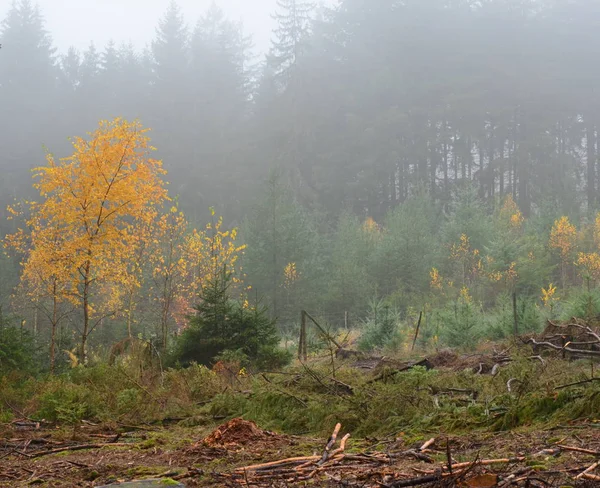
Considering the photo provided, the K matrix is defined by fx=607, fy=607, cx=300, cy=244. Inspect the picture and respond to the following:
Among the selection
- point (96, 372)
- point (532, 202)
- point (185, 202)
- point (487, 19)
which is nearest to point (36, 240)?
point (96, 372)

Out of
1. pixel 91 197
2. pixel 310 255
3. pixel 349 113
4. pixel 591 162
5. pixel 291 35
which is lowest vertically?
pixel 310 255

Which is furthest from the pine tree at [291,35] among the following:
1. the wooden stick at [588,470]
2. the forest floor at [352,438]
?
the wooden stick at [588,470]

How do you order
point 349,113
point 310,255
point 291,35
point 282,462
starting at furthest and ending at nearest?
point 291,35
point 349,113
point 310,255
point 282,462

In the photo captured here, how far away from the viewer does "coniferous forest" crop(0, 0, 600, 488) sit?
17.2 feet

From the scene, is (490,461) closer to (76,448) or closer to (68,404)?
(76,448)

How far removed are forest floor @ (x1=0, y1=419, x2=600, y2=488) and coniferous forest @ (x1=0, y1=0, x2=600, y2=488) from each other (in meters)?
0.03

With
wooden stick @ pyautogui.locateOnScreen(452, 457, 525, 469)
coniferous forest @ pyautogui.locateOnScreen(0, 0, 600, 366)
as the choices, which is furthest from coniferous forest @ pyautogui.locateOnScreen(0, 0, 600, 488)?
coniferous forest @ pyautogui.locateOnScreen(0, 0, 600, 366)

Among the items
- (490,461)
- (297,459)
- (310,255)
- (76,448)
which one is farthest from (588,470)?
(310,255)

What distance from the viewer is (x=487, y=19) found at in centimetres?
5684

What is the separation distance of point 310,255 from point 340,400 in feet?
87.4

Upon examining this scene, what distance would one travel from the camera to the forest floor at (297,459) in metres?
3.49

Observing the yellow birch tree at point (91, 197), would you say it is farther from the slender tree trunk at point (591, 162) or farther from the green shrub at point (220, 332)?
the slender tree trunk at point (591, 162)

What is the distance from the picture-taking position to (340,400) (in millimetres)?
6684

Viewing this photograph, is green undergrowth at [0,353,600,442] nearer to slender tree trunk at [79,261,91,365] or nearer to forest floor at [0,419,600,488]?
forest floor at [0,419,600,488]
